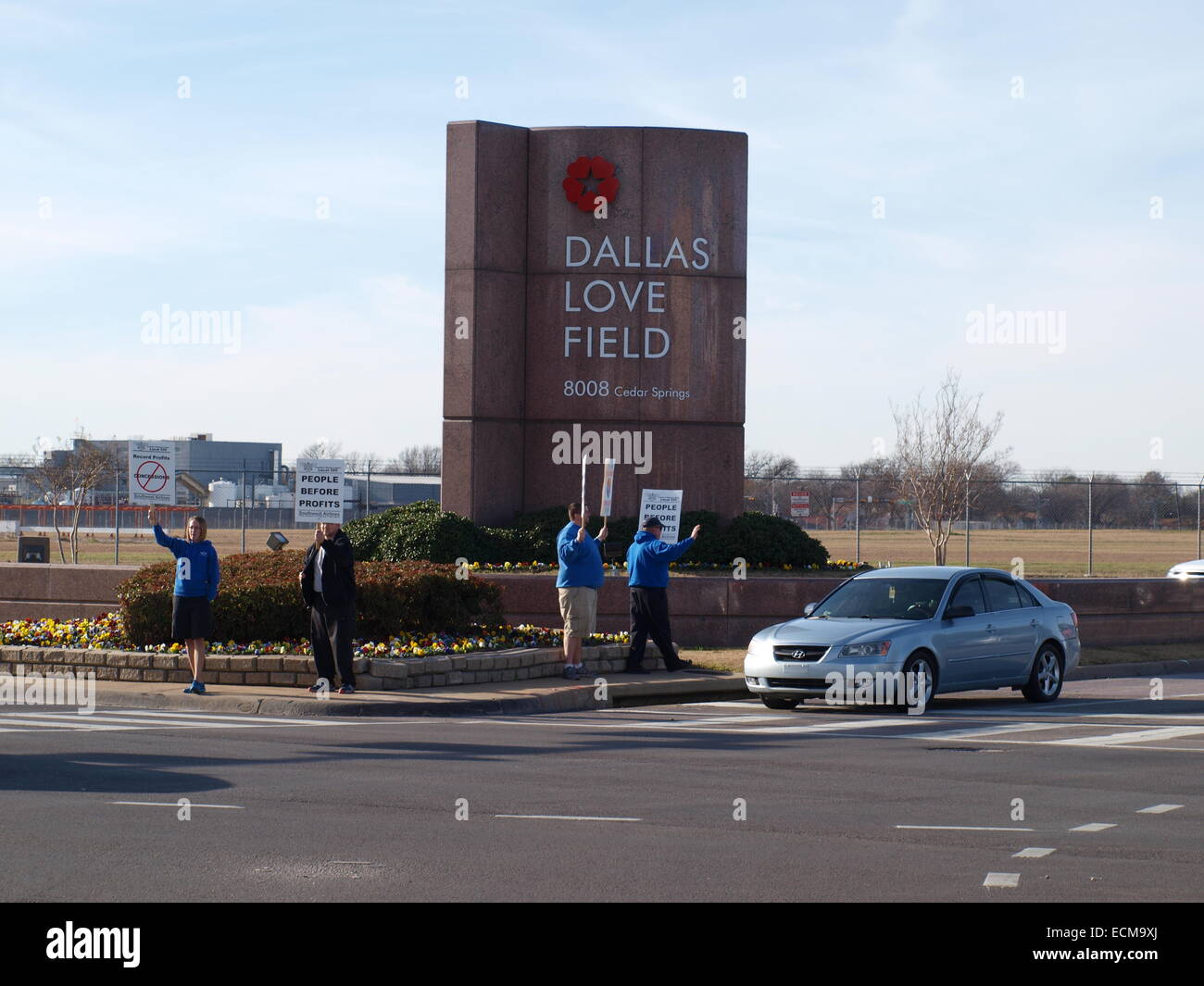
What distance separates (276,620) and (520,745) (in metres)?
6.02

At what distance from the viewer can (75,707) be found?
52.5ft

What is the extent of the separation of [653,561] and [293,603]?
4352 millimetres

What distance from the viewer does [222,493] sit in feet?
223

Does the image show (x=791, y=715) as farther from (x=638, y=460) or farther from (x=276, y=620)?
(x=638, y=460)

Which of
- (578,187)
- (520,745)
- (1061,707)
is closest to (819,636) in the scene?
(1061,707)

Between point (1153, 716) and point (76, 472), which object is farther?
point (76, 472)

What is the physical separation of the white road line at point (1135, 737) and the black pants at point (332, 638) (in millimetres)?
A: 7289

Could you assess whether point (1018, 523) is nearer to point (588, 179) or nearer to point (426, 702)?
point (588, 179)

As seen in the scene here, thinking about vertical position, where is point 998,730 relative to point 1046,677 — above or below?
below

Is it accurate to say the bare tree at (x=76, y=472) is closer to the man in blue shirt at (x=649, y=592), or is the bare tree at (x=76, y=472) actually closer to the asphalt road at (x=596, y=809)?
the man in blue shirt at (x=649, y=592)

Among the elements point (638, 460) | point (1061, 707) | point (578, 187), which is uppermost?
point (578, 187)

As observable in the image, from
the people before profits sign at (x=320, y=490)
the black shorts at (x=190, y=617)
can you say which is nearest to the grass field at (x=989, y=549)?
the people before profits sign at (x=320, y=490)

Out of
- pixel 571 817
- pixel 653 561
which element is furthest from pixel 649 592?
pixel 571 817

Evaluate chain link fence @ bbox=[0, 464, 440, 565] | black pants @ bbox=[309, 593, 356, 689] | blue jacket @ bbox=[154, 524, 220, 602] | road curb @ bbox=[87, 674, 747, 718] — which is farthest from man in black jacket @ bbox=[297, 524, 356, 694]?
chain link fence @ bbox=[0, 464, 440, 565]
